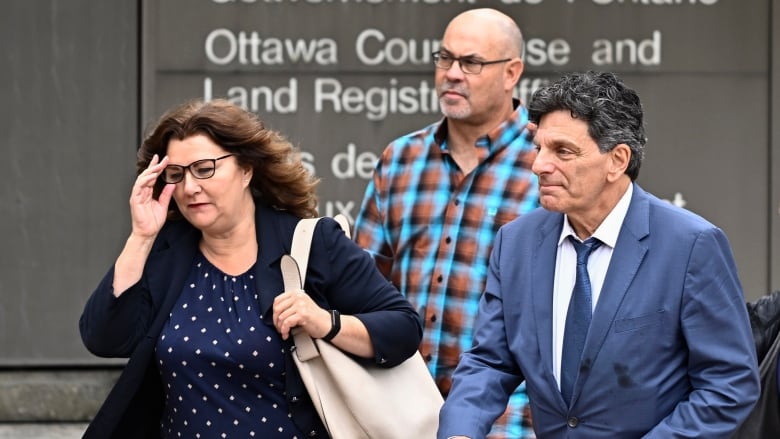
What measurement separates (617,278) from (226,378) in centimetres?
111

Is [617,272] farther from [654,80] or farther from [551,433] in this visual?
[654,80]

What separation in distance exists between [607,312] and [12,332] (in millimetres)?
4674

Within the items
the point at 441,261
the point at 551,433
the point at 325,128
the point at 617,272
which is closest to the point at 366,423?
the point at 551,433

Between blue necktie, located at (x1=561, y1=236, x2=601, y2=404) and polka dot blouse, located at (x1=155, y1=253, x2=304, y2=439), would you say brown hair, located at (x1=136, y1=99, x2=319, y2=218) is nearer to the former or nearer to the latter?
polka dot blouse, located at (x1=155, y1=253, x2=304, y2=439)

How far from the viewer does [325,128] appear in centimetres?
757

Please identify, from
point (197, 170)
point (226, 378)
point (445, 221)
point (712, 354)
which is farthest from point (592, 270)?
point (445, 221)

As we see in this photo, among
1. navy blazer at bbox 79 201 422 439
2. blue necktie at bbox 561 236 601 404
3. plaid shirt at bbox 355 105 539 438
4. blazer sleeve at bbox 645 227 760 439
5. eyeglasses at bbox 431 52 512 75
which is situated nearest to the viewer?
blazer sleeve at bbox 645 227 760 439

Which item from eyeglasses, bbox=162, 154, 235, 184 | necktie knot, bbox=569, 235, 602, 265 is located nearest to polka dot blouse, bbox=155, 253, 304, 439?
eyeglasses, bbox=162, 154, 235, 184

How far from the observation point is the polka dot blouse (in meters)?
4.06

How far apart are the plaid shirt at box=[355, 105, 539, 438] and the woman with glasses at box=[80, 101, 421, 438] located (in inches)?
33.7

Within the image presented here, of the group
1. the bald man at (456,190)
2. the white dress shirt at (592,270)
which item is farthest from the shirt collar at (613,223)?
the bald man at (456,190)

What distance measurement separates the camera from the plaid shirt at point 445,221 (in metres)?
5.17

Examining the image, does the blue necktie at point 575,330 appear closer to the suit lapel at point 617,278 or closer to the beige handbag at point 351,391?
the suit lapel at point 617,278

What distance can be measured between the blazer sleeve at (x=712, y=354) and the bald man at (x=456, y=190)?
54.8 inches
